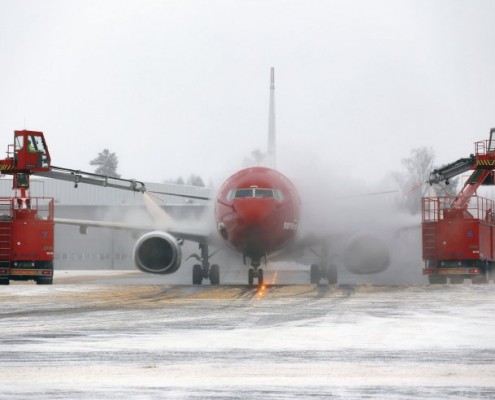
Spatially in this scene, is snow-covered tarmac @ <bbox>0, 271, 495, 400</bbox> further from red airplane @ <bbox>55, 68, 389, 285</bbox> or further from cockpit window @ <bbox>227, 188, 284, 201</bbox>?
cockpit window @ <bbox>227, 188, 284, 201</bbox>

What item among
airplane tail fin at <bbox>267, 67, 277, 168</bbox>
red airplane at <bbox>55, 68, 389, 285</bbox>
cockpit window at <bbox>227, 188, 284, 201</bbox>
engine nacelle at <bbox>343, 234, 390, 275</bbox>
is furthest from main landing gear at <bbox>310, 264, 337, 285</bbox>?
airplane tail fin at <bbox>267, 67, 277, 168</bbox>

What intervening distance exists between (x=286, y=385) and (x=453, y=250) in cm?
3131

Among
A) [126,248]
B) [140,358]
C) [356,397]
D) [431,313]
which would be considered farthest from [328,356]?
[126,248]

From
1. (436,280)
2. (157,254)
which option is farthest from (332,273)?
(157,254)

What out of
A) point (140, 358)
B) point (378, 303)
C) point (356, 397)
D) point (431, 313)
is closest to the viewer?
point (356, 397)

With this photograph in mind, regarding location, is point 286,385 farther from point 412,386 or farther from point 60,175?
point 60,175

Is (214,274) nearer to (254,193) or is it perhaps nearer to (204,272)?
(204,272)

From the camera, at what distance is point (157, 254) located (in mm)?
39375

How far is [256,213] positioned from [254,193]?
110cm

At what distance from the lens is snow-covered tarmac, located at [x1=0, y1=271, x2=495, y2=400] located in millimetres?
11477

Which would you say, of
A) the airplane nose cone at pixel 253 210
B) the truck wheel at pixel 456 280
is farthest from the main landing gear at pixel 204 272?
the truck wheel at pixel 456 280

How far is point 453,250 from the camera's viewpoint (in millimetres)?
42000

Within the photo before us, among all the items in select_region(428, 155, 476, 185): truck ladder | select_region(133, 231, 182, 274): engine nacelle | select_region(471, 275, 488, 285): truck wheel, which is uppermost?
select_region(428, 155, 476, 185): truck ladder

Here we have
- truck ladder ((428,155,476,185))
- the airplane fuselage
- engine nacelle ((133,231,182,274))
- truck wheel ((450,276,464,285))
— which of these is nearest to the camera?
the airplane fuselage
